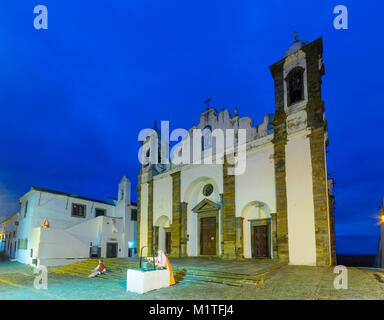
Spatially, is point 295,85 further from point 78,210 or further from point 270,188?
point 78,210

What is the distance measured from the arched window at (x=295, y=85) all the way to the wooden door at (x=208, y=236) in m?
8.94

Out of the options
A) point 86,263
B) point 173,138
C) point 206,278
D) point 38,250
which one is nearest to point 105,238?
point 38,250

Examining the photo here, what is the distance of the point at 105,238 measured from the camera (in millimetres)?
24891

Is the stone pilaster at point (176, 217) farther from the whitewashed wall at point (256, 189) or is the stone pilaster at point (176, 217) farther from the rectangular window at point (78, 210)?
the rectangular window at point (78, 210)

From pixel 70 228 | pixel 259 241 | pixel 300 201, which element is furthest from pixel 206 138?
pixel 70 228

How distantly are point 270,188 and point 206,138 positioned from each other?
6221 mm

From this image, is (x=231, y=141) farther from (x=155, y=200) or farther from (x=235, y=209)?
(x=155, y=200)

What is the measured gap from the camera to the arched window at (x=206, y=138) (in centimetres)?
1888

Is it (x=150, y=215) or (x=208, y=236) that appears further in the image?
(x=150, y=215)

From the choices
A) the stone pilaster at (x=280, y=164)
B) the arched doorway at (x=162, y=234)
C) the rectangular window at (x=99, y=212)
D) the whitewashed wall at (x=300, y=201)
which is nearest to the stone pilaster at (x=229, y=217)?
the stone pilaster at (x=280, y=164)

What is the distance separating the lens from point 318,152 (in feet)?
43.4

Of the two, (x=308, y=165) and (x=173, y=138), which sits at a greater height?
(x=173, y=138)

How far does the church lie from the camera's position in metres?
13.1
